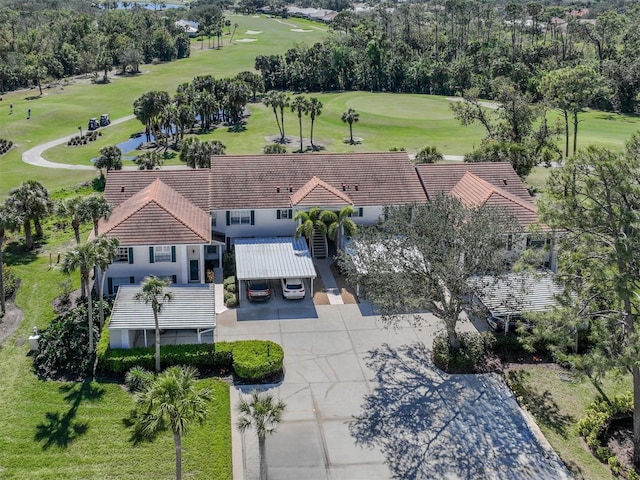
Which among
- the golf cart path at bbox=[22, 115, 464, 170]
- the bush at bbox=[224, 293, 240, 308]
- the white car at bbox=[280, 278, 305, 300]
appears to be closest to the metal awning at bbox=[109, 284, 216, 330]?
the bush at bbox=[224, 293, 240, 308]

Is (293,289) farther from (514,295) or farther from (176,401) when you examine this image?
(176,401)

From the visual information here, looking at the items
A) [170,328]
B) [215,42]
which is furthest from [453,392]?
[215,42]

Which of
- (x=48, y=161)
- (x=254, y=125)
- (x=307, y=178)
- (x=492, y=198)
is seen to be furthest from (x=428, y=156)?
(x=48, y=161)

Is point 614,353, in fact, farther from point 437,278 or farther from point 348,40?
point 348,40

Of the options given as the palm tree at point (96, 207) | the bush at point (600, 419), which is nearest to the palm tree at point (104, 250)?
the palm tree at point (96, 207)

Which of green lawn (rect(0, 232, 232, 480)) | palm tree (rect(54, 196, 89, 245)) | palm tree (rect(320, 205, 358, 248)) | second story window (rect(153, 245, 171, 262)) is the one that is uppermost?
palm tree (rect(54, 196, 89, 245))

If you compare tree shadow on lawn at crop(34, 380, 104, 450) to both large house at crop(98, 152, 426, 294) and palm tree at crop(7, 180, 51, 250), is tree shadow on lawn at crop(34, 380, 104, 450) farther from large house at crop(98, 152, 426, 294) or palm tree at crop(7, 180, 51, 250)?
palm tree at crop(7, 180, 51, 250)
